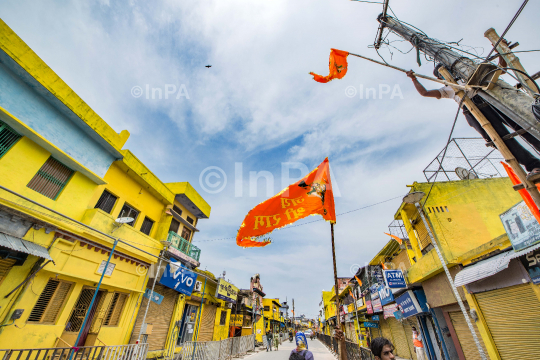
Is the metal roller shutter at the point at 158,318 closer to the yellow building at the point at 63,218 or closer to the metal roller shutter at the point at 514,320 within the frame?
the yellow building at the point at 63,218

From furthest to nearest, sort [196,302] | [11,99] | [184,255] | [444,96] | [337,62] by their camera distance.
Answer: [196,302]
[184,255]
[11,99]
[337,62]
[444,96]

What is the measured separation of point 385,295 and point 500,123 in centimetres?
1414

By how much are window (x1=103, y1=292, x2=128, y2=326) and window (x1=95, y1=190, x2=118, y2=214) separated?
4.05m

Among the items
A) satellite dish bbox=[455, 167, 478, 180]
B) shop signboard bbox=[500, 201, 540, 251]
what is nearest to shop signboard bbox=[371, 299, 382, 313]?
satellite dish bbox=[455, 167, 478, 180]

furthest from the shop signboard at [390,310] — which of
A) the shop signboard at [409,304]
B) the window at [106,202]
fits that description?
the window at [106,202]

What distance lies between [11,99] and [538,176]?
43.8ft

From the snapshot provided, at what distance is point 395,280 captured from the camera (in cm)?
1254

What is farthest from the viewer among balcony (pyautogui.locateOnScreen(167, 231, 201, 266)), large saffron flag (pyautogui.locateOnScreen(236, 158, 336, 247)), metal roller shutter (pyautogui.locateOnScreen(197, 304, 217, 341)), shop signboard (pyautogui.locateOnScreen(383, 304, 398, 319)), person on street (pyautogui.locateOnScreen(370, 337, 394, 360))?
metal roller shutter (pyautogui.locateOnScreen(197, 304, 217, 341))

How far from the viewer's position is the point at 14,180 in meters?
7.08

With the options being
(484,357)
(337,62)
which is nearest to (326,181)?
(337,62)

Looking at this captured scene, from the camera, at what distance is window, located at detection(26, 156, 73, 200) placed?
7868mm

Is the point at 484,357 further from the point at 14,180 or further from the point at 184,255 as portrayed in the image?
the point at 14,180

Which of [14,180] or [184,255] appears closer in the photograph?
[14,180]

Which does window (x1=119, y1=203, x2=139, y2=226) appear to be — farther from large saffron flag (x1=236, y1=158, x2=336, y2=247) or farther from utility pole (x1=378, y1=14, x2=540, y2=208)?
utility pole (x1=378, y1=14, x2=540, y2=208)
